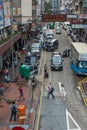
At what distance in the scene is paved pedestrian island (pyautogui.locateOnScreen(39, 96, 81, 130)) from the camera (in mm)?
22016

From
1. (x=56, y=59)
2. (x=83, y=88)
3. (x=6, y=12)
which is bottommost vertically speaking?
(x=83, y=88)

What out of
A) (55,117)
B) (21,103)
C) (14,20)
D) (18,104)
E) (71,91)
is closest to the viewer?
(55,117)

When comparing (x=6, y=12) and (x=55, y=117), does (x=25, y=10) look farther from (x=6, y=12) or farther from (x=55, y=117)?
(x=55, y=117)

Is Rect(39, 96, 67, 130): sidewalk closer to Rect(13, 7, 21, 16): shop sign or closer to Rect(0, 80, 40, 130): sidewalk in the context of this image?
Rect(0, 80, 40, 130): sidewalk

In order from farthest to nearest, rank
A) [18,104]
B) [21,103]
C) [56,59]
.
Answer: [56,59] < [21,103] < [18,104]

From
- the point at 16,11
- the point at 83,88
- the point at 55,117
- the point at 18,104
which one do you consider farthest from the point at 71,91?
the point at 16,11

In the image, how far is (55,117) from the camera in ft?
78.2

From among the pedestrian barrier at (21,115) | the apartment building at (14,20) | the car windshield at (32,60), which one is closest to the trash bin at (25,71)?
the apartment building at (14,20)

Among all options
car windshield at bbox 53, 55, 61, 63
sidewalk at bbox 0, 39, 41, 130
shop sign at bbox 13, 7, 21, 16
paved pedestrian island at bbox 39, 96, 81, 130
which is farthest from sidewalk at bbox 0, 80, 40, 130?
shop sign at bbox 13, 7, 21, 16

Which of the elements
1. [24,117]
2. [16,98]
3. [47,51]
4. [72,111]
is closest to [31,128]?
[24,117]

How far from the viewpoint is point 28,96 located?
94.7 feet

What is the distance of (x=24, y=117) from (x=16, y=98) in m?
6.21

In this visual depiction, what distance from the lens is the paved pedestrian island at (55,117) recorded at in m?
22.0

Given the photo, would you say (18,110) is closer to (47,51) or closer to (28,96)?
(28,96)
